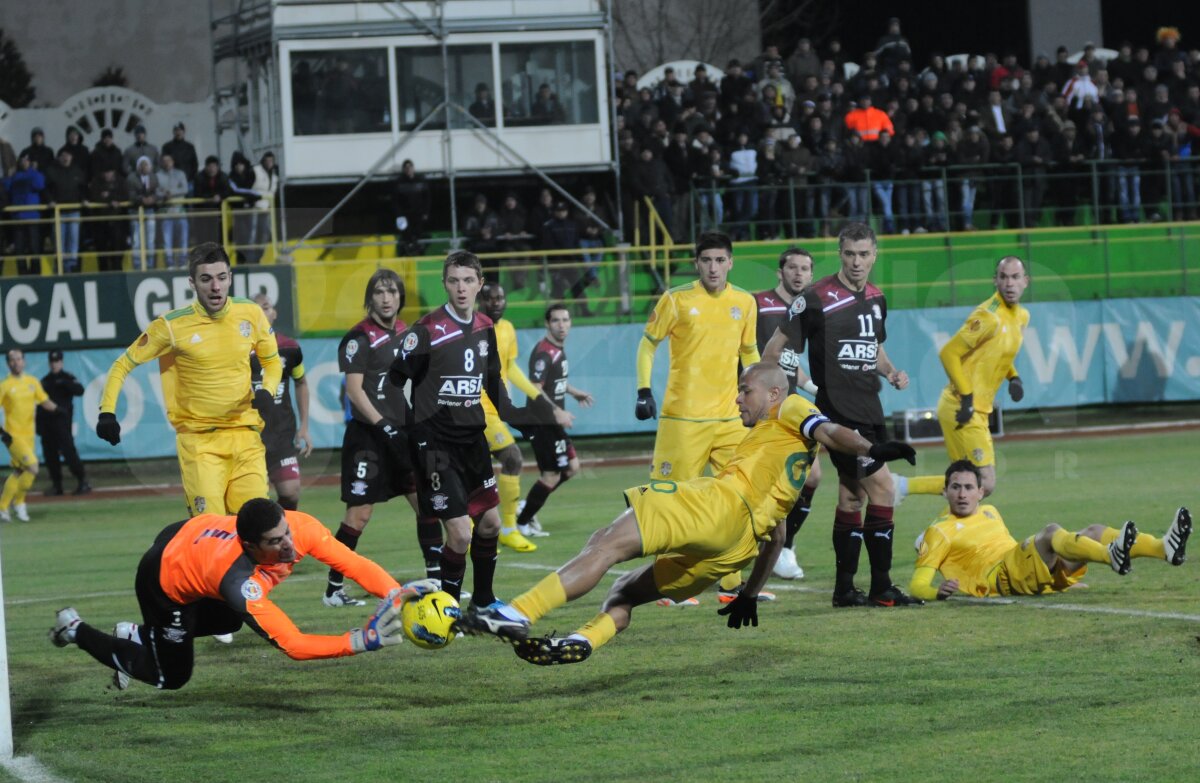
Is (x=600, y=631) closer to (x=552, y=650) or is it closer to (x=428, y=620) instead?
(x=552, y=650)

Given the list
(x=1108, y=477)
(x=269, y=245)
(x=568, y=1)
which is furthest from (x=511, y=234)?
(x=1108, y=477)

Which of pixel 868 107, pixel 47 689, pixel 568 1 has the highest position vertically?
pixel 568 1

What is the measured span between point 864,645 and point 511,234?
19.7 meters

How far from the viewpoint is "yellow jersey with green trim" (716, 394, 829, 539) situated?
7746mm

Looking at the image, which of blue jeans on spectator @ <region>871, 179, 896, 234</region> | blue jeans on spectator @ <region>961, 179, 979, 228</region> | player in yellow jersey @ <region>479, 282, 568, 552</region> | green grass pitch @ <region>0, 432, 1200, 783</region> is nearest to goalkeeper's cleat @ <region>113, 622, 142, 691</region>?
green grass pitch @ <region>0, 432, 1200, 783</region>

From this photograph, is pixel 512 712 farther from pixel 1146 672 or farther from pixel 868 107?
pixel 868 107

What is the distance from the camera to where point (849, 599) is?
33.7ft

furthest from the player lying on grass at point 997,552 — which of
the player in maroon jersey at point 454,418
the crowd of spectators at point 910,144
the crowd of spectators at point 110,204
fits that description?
the crowd of spectators at point 110,204

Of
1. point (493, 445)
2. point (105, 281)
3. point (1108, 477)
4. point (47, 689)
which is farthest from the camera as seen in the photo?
point (105, 281)

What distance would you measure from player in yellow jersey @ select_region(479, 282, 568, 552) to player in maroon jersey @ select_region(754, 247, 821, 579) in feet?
6.88

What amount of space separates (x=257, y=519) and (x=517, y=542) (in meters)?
7.78

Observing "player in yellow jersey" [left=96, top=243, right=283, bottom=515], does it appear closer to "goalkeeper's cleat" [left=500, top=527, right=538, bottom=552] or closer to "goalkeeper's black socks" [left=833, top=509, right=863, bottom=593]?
"goalkeeper's black socks" [left=833, top=509, right=863, bottom=593]

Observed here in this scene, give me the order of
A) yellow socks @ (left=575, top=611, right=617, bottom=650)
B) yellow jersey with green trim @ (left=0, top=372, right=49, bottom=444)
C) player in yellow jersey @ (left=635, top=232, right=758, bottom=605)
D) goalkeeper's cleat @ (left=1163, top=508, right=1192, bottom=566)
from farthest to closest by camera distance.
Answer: yellow jersey with green trim @ (left=0, top=372, right=49, bottom=444)
player in yellow jersey @ (left=635, top=232, right=758, bottom=605)
goalkeeper's cleat @ (left=1163, top=508, right=1192, bottom=566)
yellow socks @ (left=575, top=611, right=617, bottom=650)

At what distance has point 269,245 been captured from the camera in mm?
26609
